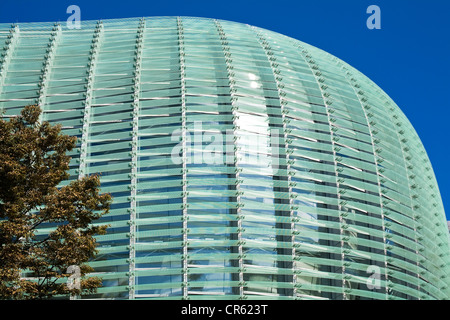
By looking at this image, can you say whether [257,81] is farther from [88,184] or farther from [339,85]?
[88,184]

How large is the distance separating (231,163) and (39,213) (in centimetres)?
1406

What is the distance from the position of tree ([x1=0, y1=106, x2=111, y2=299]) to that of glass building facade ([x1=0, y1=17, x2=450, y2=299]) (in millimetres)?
9577

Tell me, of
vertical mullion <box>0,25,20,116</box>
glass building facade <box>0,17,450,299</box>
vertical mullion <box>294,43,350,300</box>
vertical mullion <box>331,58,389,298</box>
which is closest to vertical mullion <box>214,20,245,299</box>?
glass building facade <box>0,17,450,299</box>

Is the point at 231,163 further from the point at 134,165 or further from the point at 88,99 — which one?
the point at 88,99

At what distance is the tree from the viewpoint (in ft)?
73.4

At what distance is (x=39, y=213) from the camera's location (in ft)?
77.8

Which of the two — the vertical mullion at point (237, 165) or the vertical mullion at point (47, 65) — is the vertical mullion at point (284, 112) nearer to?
the vertical mullion at point (237, 165)

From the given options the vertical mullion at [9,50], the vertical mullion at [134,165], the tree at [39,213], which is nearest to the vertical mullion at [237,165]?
the vertical mullion at [134,165]

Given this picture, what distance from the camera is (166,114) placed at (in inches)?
1481

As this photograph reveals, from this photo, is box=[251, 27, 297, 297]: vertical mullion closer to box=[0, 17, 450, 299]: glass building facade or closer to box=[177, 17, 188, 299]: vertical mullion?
box=[0, 17, 450, 299]: glass building facade

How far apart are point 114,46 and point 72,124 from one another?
722cm

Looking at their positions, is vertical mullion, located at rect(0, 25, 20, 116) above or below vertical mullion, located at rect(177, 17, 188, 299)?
above
